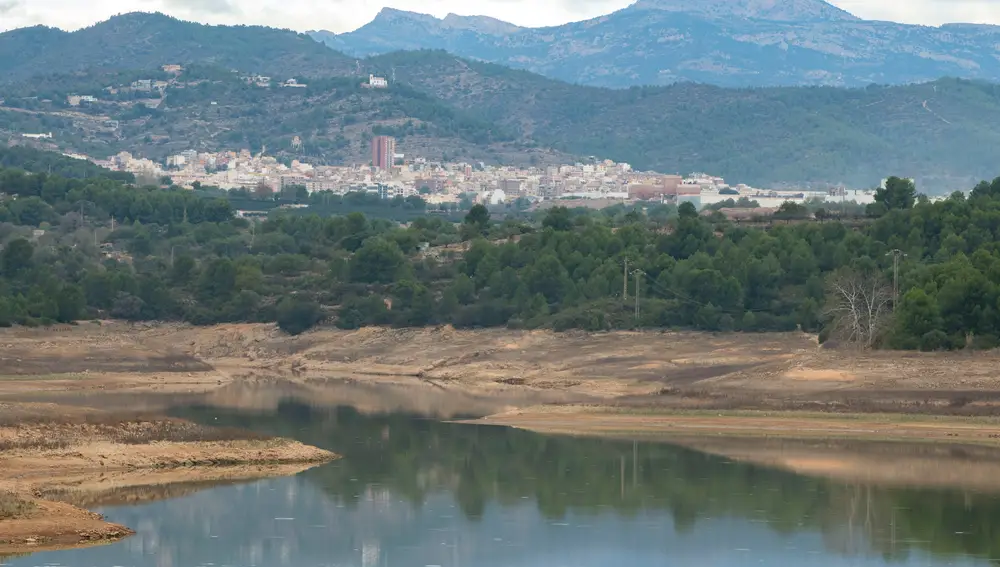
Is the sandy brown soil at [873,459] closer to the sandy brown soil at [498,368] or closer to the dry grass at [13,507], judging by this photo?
the sandy brown soil at [498,368]

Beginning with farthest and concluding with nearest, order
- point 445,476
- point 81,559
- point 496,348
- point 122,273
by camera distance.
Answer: point 122,273 → point 496,348 → point 445,476 → point 81,559

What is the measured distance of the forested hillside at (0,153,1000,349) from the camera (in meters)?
87.9

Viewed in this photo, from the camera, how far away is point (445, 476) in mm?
50125

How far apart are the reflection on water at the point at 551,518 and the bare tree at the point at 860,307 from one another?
23.9m

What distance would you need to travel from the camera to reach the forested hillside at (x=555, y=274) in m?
87.9

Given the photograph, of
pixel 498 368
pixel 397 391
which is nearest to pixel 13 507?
pixel 397 391

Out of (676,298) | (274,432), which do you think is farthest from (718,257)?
(274,432)

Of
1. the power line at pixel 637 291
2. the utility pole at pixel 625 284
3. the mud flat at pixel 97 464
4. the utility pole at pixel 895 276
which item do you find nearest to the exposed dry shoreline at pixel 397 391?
the mud flat at pixel 97 464

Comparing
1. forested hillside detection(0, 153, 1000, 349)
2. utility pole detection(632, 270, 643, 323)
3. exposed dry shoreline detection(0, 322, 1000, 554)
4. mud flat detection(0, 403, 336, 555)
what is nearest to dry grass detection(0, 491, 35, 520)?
mud flat detection(0, 403, 336, 555)

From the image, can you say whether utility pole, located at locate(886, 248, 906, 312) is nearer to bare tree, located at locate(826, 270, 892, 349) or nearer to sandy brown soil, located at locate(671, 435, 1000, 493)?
bare tree, located at locate(826, 270, 892, 349)

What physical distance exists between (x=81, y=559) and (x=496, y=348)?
5867cm

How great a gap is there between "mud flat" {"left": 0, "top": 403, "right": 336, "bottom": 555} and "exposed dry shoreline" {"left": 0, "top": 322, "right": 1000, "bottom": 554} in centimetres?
7

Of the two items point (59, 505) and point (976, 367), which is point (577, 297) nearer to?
point (976, 367)

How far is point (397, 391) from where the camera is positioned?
3209 inches
